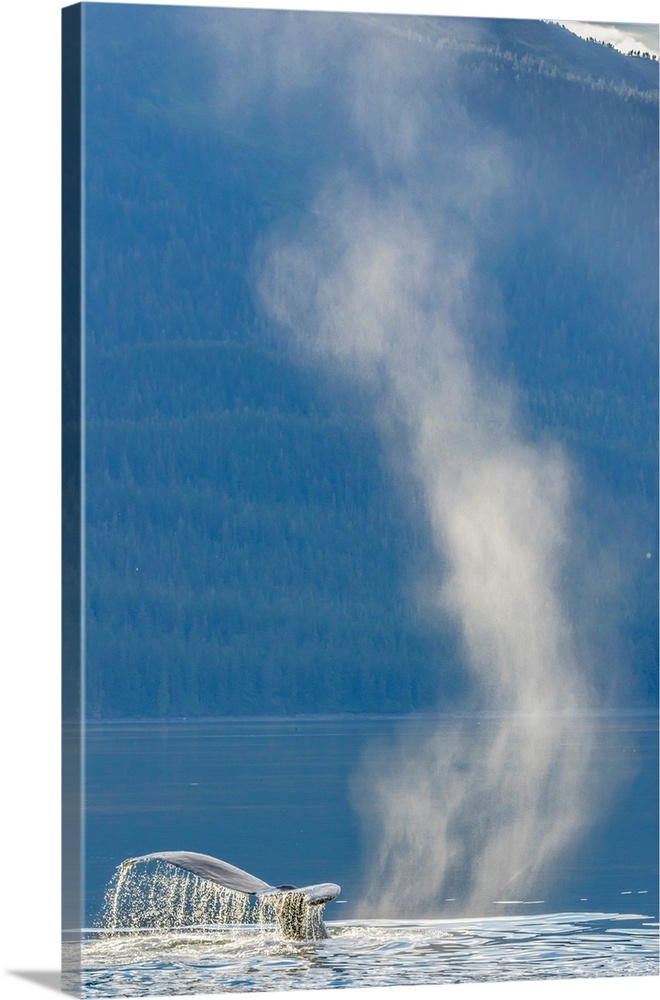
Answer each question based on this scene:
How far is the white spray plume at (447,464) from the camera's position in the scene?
18172 mm

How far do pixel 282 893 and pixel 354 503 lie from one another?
298cm

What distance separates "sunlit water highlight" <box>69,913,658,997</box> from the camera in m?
16.9

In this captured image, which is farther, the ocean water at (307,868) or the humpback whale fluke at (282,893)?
the humpback whale fluke at (282,893)

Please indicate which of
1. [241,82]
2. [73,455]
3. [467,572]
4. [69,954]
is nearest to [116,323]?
[73,455]

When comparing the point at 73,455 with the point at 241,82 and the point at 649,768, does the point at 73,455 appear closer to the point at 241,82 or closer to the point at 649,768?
the point at 241,82

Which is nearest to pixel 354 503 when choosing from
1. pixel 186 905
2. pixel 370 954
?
pixel 186 905

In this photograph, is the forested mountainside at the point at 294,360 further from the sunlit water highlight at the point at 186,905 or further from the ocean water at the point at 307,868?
the sunlit water highlight at the point at 186,905

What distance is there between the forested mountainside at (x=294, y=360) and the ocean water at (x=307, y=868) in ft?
1.41

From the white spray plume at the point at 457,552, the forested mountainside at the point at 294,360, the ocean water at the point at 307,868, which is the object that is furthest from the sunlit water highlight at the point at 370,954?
the forested mountainside at the point at 294,360

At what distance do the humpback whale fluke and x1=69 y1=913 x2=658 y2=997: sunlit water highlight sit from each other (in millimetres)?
99

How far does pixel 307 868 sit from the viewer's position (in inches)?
699

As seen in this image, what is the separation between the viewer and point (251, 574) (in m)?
17.9

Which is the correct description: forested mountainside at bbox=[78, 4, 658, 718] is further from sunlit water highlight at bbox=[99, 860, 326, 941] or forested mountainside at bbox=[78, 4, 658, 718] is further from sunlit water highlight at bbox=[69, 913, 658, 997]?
sunlit water highlight at bbox=[69, 913, 658, 997]

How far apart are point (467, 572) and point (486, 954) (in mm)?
2891
